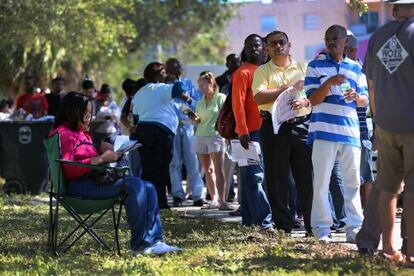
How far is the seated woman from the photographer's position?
7.40 meters

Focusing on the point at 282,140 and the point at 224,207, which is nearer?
the point at 282,140

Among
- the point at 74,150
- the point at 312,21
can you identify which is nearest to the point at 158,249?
the point at 74,150

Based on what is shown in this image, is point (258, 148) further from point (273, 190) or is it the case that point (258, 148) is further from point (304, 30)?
point (304, 30)

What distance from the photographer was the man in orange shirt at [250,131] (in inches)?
341

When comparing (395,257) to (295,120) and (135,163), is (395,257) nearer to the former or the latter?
(295,120)

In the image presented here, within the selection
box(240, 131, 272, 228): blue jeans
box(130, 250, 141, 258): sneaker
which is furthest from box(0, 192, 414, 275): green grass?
box(240, 131, 272, 228): blue jeans

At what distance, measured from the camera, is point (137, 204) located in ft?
24.2

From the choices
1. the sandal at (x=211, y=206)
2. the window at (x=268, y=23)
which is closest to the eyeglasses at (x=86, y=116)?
→ the sandal at (x=211, y=206)

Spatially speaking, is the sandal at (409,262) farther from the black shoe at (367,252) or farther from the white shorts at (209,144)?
the white shorts at (209,144)

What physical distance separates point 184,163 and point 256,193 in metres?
4.31

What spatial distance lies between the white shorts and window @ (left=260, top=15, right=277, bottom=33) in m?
4.56

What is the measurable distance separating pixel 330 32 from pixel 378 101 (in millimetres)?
1538

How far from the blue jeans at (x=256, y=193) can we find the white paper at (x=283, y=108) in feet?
2.03

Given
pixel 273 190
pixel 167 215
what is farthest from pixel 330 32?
pixel 167 215
